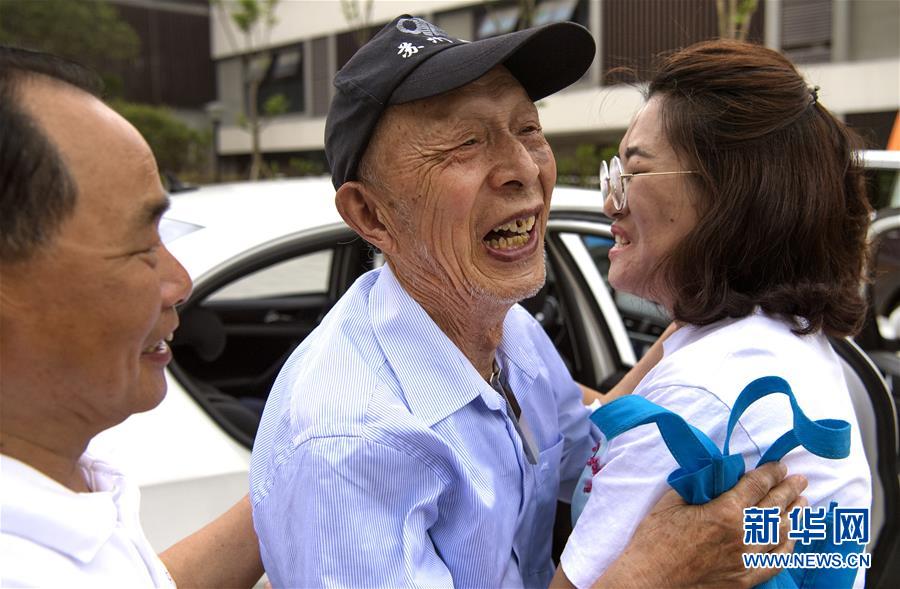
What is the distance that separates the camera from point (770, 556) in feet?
4.27

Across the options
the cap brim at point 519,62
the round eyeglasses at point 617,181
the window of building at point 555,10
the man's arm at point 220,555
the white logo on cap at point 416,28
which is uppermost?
the window of building at point 555,10

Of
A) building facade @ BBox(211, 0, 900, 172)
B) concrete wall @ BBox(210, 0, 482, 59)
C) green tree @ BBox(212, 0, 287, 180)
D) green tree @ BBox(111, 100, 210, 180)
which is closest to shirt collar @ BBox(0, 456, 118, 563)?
building facade @ BBox(211, 0, 900, 172)

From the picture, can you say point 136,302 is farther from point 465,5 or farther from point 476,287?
point 465,5

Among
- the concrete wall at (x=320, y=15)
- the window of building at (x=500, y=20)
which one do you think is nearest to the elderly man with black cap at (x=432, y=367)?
the window of building at (x=500, y=20)

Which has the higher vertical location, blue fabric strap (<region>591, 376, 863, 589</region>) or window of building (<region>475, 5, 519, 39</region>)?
window of building (<region>475, 5, 519, 39</region>)

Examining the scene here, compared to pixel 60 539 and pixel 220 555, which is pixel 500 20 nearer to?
pixel 220 555

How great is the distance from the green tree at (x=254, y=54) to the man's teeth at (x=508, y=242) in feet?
93.9

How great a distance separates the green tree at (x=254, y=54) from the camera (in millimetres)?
29078

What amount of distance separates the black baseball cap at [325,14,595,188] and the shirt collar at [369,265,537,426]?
10.1 inches

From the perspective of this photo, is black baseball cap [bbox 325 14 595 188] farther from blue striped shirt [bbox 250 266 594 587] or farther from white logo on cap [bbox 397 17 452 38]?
blue striped shirt [bbox 250 266 594 587]

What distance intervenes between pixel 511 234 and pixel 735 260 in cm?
44

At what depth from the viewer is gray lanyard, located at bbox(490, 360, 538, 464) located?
5.24 ft

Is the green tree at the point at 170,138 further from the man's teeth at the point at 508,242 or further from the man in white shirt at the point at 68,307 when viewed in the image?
the man in white shirt at the point at 68,307

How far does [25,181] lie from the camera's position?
0.86m
